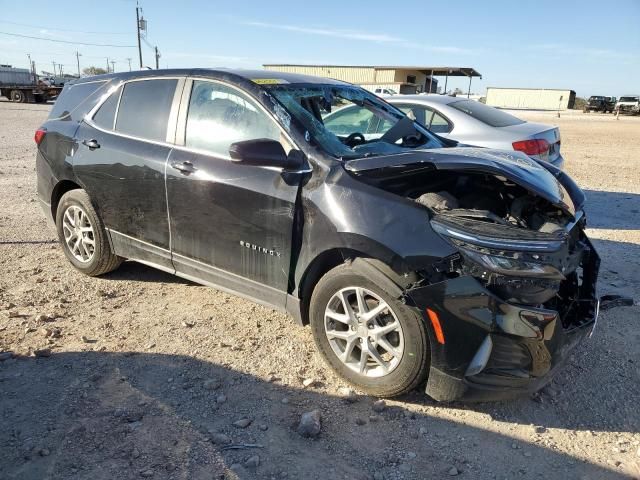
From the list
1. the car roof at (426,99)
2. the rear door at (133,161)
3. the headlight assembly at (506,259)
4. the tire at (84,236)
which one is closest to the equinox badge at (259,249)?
the rear door at (133,161)

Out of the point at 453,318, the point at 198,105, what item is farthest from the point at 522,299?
the point at 198,105

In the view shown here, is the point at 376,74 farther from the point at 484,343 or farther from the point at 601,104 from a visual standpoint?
the point at 484,343

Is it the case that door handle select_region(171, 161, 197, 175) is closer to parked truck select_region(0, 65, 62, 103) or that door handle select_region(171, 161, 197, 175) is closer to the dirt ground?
the dirt ground

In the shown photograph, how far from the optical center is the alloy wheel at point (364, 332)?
2.94 metres

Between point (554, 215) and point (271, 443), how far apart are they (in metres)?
2.20

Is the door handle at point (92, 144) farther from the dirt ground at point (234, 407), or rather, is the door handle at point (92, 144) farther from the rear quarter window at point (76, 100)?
the dirt ground at point (234, 407)

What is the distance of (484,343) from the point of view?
104 inches

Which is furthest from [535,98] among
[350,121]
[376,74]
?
[350,121]

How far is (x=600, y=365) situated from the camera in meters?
3.49

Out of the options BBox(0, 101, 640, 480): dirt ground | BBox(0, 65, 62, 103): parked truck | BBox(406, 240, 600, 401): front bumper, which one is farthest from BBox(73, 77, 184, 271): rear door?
BBox(0, 65, 62, 103): parked truck

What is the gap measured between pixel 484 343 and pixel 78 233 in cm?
371

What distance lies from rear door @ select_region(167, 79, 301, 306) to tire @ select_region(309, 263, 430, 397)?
1.13ft

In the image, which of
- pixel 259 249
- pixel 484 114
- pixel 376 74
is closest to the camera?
pixel 259 249

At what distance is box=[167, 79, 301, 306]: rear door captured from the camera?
3293 millimetres
